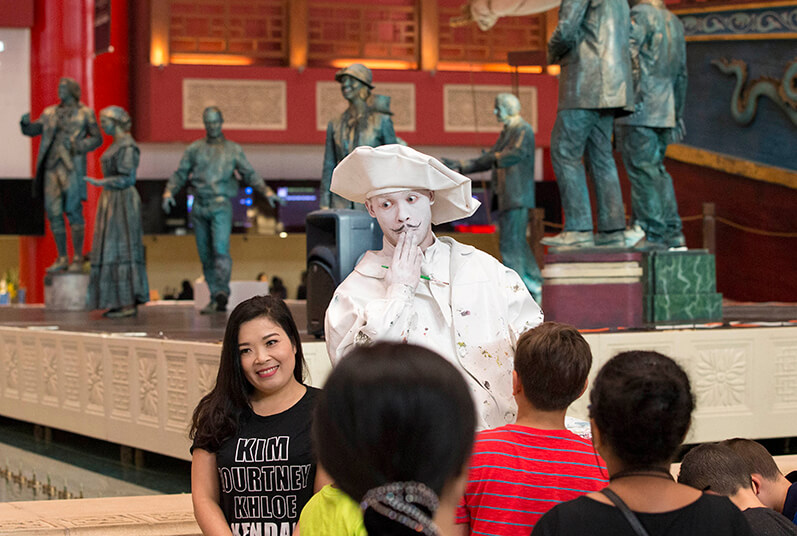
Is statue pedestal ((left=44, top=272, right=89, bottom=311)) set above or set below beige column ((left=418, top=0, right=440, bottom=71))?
below

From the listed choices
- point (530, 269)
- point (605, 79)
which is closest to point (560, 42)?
point (605, 79)

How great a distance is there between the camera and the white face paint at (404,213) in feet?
7.81

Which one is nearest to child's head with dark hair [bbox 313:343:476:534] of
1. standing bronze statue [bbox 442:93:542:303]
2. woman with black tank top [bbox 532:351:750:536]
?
woman with black tank top [bbox 532:351:750:536]

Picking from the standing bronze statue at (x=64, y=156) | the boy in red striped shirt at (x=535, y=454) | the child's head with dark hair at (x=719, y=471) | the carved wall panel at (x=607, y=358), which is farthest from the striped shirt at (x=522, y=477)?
the standing bronze statue at (x=64, y=156)

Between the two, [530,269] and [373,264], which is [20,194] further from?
[373,264]

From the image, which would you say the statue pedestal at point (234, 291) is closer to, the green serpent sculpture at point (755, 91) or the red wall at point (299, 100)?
the red wall at point (299, 100)

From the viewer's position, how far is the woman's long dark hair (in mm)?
2104

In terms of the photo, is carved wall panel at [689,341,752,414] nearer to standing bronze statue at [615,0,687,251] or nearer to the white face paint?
standing bronze statue at [615,0,687,251]

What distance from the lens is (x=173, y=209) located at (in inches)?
532

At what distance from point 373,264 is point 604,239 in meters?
3.82

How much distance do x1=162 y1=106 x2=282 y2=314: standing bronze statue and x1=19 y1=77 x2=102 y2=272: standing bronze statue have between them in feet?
3.92

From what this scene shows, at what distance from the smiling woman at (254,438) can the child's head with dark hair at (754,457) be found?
0.81 metres

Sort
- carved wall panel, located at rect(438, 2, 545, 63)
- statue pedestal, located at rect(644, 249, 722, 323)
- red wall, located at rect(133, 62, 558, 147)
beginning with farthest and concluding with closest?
carved wall panel, located at rect(438, 2, 545, 63) → red wall, located at rect(133, 62, 558, 147) → statue pedestal, located at rect(644, 249, 722, 323)

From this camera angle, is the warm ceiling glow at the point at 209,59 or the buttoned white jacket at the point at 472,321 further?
the warm ceiling glow at the point at 209,59
